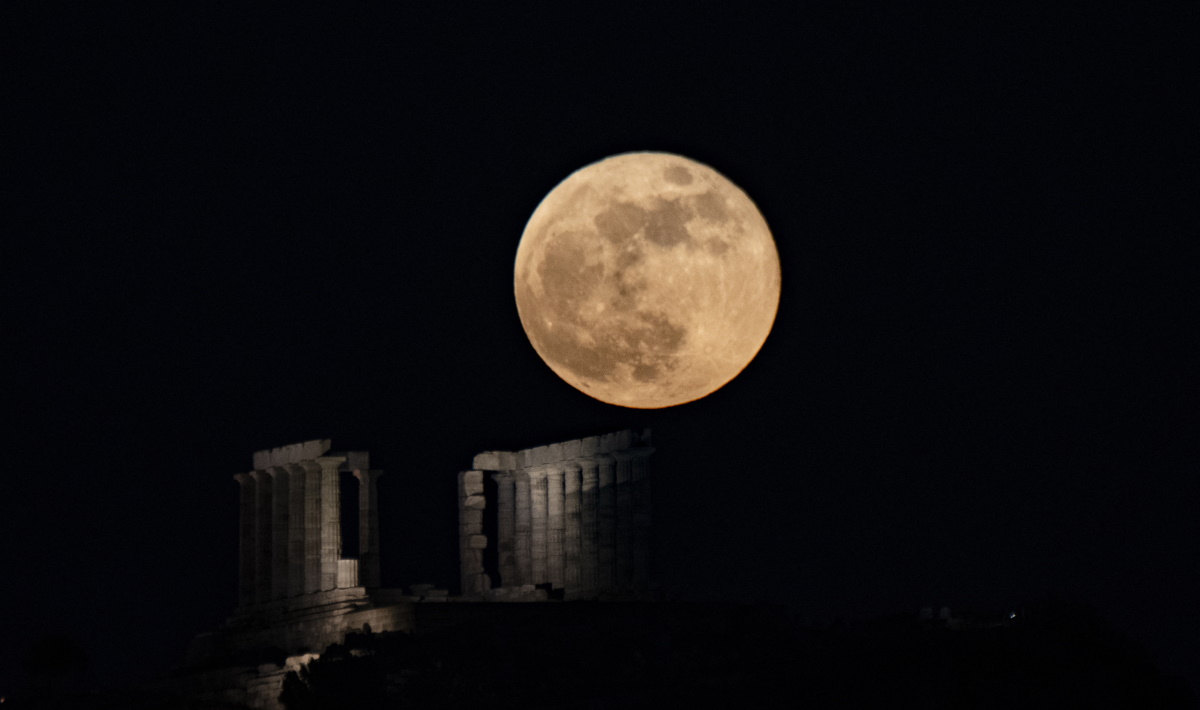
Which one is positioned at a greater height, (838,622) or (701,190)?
(701,190)

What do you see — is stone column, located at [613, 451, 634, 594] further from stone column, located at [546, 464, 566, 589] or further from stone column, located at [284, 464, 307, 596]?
stone column, located at [284, 464, 307, 596]

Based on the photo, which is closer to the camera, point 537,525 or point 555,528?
point 555,528

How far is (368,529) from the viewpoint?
79438 millimetres

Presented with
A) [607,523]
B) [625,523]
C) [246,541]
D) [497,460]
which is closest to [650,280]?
[625,523]

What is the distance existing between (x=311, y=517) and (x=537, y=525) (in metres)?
8.11

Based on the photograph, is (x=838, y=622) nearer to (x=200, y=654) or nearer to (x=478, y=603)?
(x=478, y=603)

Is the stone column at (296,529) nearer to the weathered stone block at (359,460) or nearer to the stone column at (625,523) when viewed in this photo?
the weathered stone block at (359,460)

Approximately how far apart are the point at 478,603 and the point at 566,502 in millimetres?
7710

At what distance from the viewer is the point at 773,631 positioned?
66812mm

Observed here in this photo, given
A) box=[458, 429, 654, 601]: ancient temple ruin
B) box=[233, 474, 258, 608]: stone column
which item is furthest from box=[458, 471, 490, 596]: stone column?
box=[233, 474, 258, 608]: stone column

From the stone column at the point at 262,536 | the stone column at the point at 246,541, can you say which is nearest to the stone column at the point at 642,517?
the stone column at the point at 262,536

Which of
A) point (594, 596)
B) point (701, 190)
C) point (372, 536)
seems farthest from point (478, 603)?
point (701, 190)

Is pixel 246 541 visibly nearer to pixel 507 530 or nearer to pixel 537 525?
pixel 507 530

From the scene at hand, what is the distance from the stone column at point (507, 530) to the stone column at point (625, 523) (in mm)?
6376
